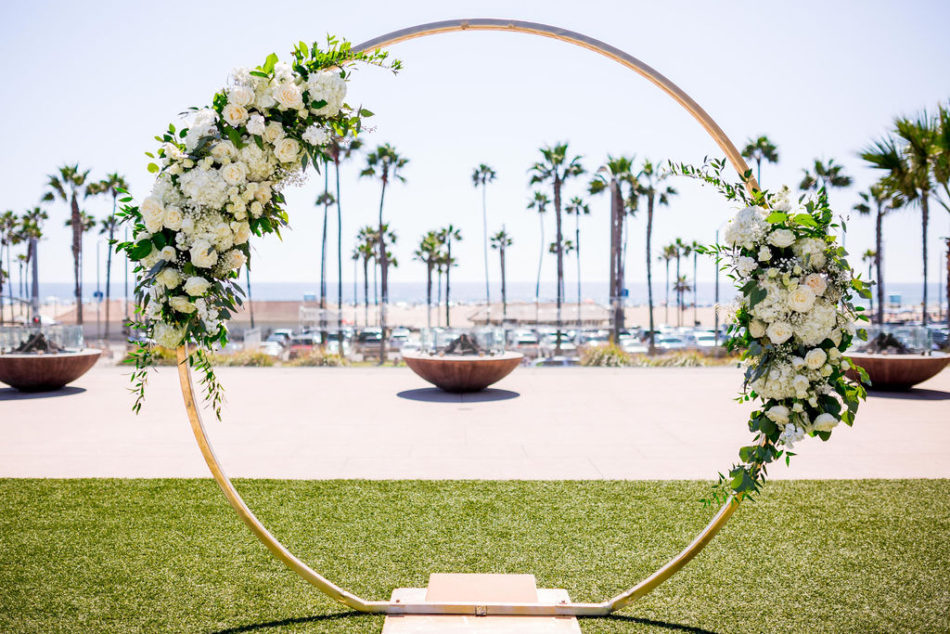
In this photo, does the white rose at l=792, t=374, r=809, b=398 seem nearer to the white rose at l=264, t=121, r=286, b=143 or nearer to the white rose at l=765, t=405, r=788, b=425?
the white rose at l=765, t=405, r=788, b=425

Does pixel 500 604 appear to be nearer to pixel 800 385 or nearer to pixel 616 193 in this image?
pixel 800 385

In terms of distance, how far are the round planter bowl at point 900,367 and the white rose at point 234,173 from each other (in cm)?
1259

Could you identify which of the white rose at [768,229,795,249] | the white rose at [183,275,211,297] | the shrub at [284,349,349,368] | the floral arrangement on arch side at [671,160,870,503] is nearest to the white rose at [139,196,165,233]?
the white rose at [183,275,211,297]

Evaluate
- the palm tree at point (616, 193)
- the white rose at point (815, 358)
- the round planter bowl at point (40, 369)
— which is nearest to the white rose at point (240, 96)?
the white rose at point (815, 358)

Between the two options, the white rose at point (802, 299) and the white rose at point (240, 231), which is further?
the white rose at point (240, 231)

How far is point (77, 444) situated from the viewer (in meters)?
8.41

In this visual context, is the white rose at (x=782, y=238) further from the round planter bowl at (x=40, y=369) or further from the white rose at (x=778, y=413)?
the round planter bowl at (x=40, y=369)

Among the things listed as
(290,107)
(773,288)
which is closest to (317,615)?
(290,107)

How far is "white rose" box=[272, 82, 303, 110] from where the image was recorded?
3.56 meters

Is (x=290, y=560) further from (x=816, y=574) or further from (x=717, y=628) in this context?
(x=816, y=574)

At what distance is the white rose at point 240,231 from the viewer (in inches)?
142

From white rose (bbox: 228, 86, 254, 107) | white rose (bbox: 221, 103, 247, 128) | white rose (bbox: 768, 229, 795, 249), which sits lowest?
white rose (bbox: 768, 229, 795, 249)

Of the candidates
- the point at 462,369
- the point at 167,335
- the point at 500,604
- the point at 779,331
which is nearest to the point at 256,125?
the point at 167,335

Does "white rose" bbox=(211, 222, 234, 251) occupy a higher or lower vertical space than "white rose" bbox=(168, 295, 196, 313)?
higher
